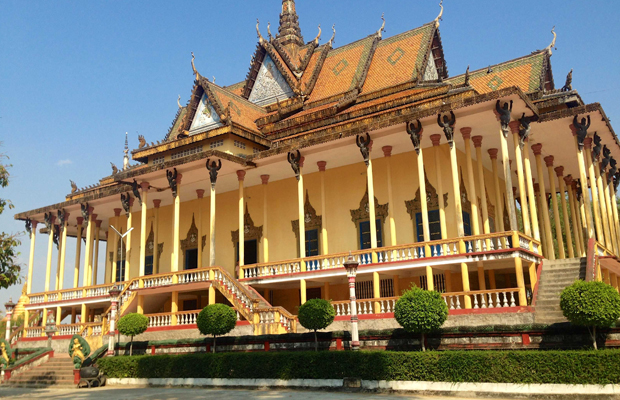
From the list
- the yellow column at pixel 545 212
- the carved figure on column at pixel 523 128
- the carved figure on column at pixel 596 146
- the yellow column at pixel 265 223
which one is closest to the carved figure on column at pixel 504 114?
the carved figure on column at pixel 523 128

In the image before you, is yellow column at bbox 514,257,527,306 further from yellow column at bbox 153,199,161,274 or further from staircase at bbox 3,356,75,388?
yellow column at bbox 153,199,161,274

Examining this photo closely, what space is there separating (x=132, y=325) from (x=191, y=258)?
347 inches

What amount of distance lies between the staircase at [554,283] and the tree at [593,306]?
2244mm

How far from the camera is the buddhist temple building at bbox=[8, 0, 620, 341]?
18.1m

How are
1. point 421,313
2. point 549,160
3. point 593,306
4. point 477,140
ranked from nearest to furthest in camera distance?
1. point 593,306
2. point 421,313
3. point 477,140
4. point 549,160

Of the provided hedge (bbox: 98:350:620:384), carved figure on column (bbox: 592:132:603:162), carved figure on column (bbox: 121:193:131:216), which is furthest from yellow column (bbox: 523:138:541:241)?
carved figure on column (bbox: 121:193:131:216)

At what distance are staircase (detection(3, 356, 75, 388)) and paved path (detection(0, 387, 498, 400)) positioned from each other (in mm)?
1539

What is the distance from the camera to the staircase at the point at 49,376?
19.4 metres

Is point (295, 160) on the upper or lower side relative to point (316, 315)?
upper

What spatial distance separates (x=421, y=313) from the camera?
13.6m

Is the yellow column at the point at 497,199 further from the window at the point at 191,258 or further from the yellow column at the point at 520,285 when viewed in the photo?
the window at the point at 191,258

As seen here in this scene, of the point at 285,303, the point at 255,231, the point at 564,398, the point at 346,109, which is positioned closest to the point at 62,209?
the point at 255,231

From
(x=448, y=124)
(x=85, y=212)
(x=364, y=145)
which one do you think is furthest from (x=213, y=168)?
(x=85, y=212)

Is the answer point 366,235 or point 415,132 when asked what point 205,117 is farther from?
point 415,132
